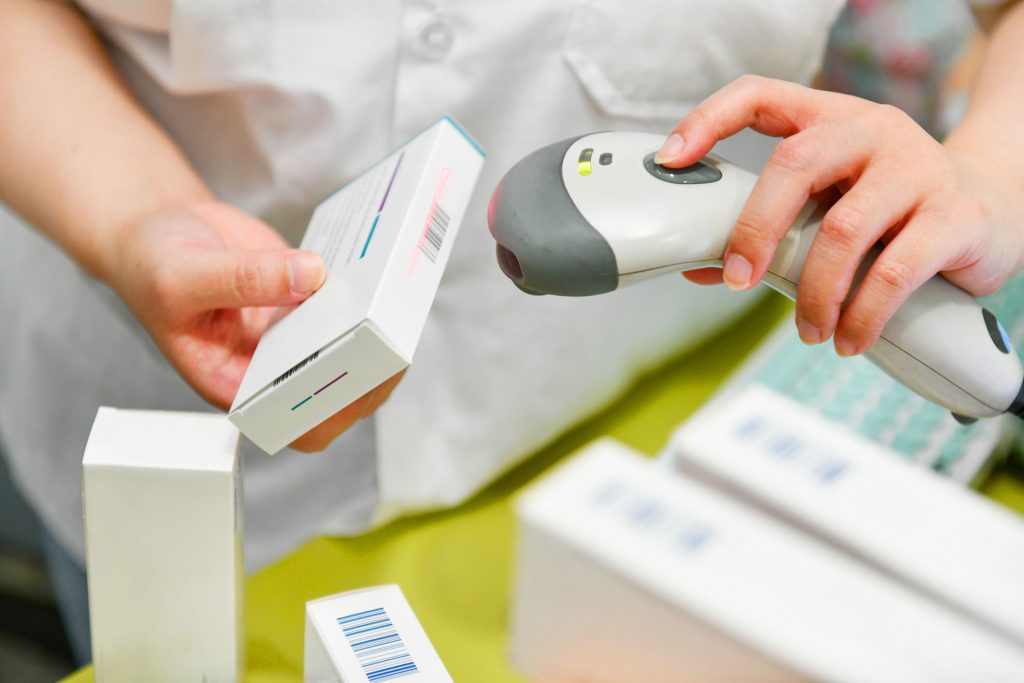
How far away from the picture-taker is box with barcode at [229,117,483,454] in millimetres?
331

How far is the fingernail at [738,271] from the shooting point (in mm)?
360

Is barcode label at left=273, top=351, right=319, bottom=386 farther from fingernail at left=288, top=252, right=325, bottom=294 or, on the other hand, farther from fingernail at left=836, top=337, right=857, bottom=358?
fingernail at left=836, top=337, right=857, bottom=358

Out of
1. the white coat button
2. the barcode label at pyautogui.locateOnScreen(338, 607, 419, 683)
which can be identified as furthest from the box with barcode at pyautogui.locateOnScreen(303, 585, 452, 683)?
the white coat button

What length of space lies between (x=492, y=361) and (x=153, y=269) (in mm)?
196

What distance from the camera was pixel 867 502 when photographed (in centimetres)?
23

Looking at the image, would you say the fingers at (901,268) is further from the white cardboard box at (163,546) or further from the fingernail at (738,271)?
the white cardboard box at (163,546)

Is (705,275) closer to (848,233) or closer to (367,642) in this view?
(848,233)

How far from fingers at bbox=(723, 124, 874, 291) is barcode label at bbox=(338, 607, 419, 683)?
174 millimetres

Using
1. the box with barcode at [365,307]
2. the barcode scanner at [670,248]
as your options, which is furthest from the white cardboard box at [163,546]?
the barcode scanner at [670,248]

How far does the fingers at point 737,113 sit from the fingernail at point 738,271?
0.04 meters

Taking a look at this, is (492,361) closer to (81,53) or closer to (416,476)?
(416,476)

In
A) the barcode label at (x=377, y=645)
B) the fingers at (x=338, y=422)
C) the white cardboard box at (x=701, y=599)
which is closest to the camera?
the white cardboard box at (x=701, y=599)

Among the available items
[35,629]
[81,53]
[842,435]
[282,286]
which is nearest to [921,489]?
[842,435]

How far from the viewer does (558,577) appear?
0.21 meters
